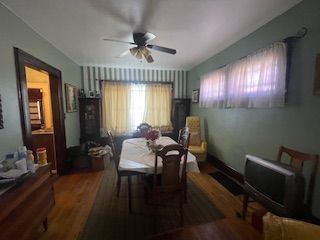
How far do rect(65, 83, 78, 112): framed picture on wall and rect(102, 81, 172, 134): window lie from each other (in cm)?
74

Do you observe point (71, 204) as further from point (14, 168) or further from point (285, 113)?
point (285, 113)

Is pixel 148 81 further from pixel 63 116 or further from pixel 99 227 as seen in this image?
pixel 99 227

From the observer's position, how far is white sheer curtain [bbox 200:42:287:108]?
82.5 inches

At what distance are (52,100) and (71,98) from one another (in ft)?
2.19

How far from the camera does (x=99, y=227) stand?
196cm

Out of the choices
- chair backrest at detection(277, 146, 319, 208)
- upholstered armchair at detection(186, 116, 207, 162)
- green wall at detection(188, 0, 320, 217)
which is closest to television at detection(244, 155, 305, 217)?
chair backrest at detection(277, 146, 319, 208)

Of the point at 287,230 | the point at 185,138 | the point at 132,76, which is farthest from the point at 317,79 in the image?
the point at 132,76

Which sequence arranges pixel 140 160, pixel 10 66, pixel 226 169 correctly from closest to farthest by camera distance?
pixel 10 66 < pixel 140 160 < pixel 226 169

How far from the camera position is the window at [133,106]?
4777mm

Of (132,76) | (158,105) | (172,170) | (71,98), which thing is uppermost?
(132,76)

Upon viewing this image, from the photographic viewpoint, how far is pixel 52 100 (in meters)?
3.22

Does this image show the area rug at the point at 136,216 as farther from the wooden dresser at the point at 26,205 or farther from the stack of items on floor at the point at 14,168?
the stack of items on floor at the point at 14,168

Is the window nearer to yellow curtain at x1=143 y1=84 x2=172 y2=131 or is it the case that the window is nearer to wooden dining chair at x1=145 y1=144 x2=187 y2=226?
yellow curtain at x1=143 y1=84 x2=172 y2=131

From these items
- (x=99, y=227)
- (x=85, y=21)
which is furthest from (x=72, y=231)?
(x=85, y=21)
